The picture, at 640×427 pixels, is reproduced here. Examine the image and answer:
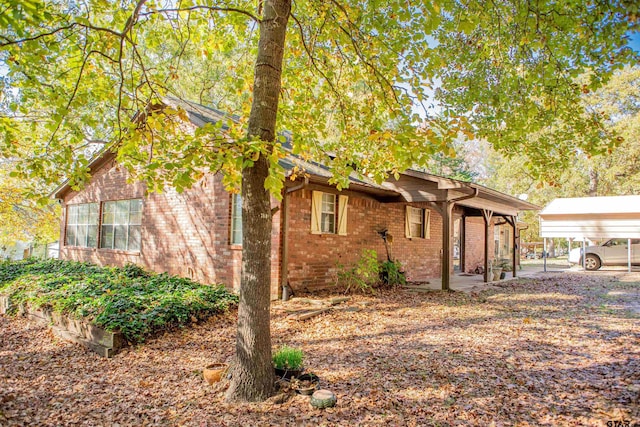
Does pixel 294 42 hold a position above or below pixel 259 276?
above

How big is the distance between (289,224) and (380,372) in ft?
15.5

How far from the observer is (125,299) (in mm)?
6711

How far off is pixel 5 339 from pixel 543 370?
8.22m

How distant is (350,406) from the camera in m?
3.65

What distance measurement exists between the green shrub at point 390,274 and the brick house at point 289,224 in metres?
0.44

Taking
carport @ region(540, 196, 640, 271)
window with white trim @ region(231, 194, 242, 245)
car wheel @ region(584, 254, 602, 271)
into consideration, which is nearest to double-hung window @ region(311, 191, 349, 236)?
window with white trim @ region(231, 194, 242, 245)

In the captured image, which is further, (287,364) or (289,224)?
(289,224)

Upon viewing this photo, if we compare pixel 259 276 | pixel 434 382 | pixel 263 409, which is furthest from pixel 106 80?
pixel 434 382

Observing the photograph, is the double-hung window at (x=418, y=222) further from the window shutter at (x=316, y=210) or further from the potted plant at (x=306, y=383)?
the potted plant at (x=306, y=383)

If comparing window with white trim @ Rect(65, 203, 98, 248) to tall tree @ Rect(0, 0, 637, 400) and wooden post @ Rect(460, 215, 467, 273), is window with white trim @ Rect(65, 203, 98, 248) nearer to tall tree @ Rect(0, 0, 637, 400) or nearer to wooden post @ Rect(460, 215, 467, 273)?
tall tree @ Rect(0, 0, 637, 400)

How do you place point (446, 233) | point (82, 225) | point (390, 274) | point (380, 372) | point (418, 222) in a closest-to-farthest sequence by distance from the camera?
1. point (380, 372)
2. point (446, 233)
3. point (390, 274)
4. point (418, 222)
5. point (82, 225)

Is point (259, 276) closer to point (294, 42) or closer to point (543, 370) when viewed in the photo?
point (543, 370)

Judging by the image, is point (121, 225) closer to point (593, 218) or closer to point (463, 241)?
point (463, 241)

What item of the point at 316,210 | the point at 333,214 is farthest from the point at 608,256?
the point at 316,210
